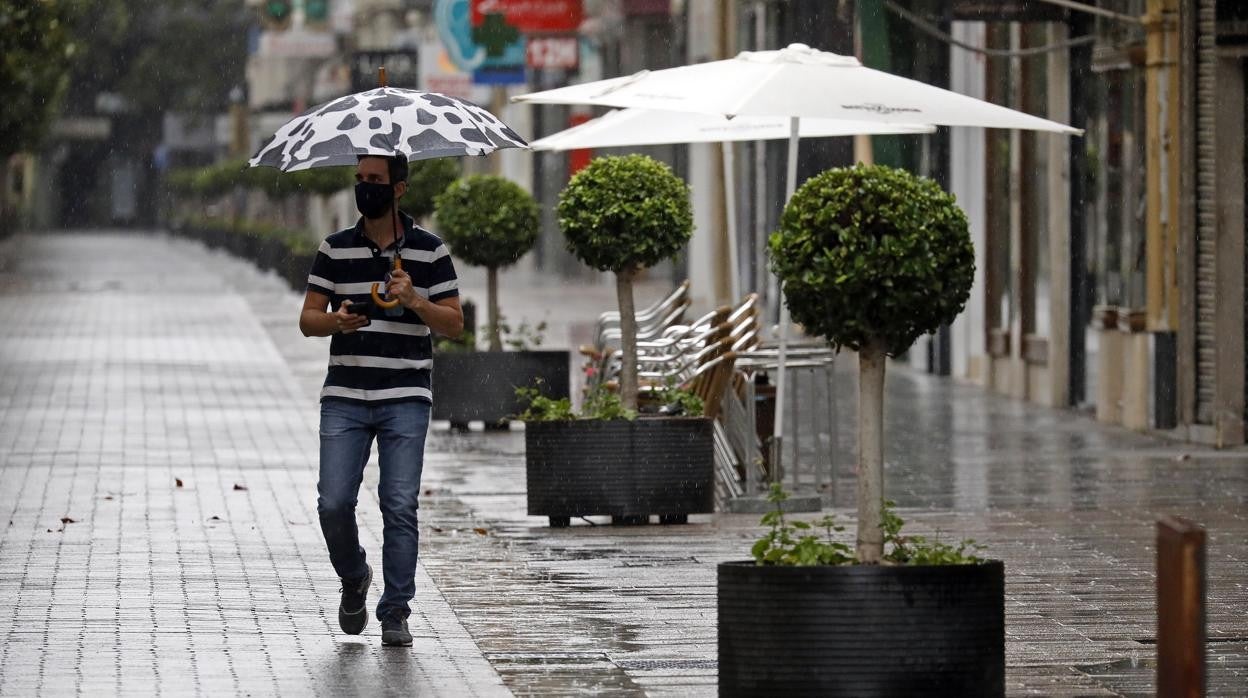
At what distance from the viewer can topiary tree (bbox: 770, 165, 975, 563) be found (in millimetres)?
7219

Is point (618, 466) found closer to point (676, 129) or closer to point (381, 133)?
point (676, 129)

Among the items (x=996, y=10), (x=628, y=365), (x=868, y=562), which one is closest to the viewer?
(x=868, y=562)

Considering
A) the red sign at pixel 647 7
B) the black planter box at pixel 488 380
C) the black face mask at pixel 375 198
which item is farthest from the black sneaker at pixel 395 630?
the red sign at pixel 647 7

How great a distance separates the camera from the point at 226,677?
789 centimetres

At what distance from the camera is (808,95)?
11086 mm

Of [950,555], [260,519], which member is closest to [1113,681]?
[950,555]

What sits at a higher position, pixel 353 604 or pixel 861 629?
pixel 861 629

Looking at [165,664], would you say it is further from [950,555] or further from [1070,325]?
[1070,325]

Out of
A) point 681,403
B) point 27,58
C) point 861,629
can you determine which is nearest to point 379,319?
point 861,629

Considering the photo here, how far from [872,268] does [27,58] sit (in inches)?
1261

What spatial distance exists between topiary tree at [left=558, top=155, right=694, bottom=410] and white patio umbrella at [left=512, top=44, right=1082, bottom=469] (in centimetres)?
134


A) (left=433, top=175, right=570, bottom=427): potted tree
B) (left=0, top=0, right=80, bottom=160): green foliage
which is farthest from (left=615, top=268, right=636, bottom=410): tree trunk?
(left=0, top=0, right=80, bottom=160): green foliage

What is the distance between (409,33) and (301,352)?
38622 mm

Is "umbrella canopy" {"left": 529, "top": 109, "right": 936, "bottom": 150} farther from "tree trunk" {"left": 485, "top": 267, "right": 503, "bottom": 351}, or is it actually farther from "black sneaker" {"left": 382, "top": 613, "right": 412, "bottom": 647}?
"black sneaker" {"left": 382, "top": 613, "right": 412, "bottom": 647}
